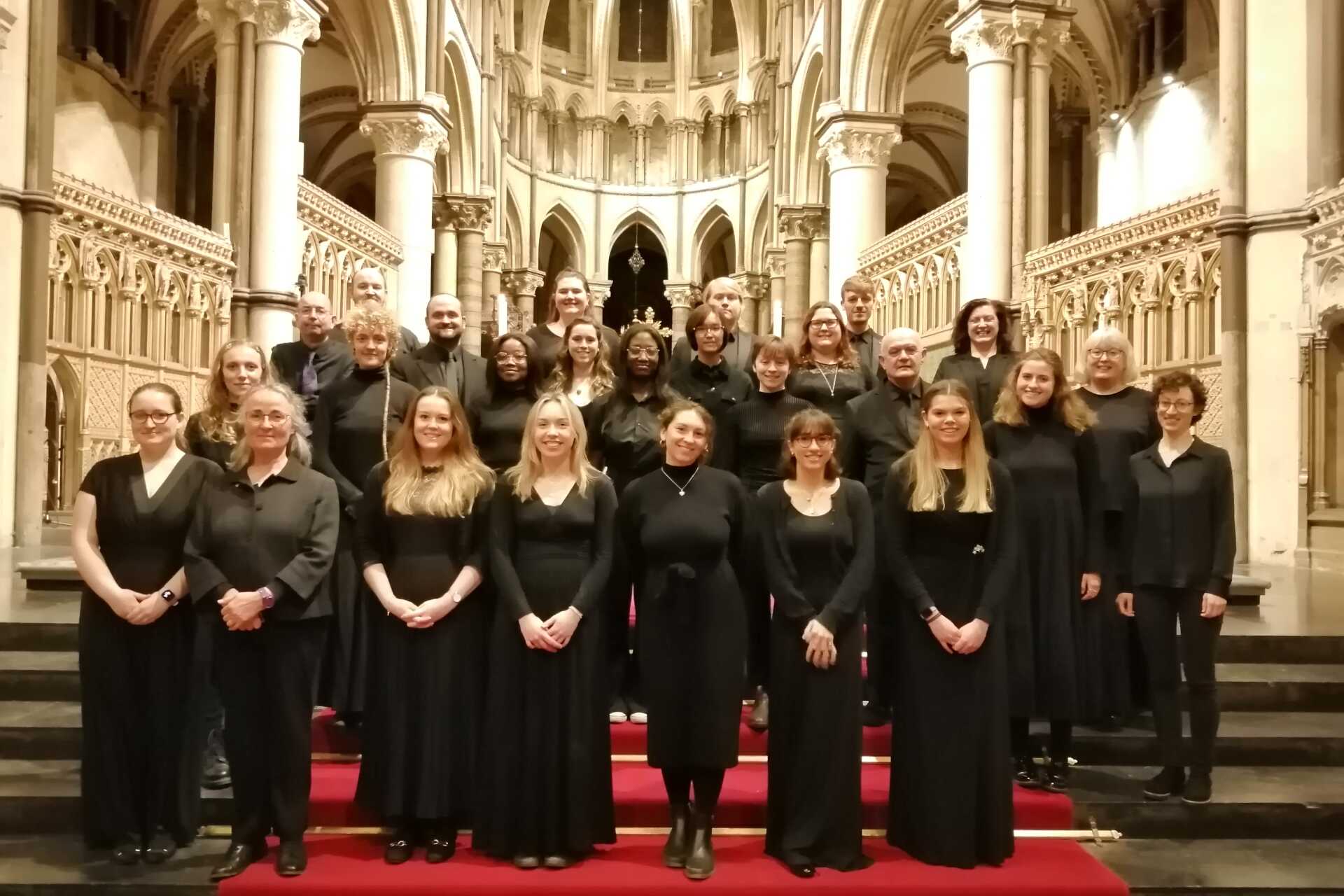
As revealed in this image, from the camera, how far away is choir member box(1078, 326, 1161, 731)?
4.45 metres

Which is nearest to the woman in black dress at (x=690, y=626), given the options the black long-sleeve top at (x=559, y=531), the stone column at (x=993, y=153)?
the black long-sleeve top at (x=559, y=531)

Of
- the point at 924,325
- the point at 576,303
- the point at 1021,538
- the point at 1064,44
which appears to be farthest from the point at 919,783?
the point at 1064,44

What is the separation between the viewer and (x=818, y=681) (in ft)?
12.5

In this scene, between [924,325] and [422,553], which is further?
[924,325]

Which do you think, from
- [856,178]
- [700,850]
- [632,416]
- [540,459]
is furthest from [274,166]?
[700,850]

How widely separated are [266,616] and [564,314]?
2087 millimetres

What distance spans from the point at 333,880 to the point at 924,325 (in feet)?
39.0

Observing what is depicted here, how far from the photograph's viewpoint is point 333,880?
365 centimetres

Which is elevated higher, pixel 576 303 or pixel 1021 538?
pixel 576 303

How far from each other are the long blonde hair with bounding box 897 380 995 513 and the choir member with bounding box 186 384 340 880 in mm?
1941

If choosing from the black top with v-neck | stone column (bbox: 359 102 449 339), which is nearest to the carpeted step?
the black top with v-neck

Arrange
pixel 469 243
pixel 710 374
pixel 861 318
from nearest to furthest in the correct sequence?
pixel 710 374
pixel 861 318
pixel 469 243

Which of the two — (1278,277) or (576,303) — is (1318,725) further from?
(1278,277)

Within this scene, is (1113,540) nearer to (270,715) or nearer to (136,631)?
(270,715)
